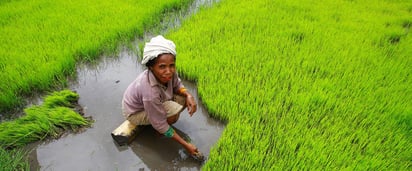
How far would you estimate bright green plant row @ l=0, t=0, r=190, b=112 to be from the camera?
3.04 m

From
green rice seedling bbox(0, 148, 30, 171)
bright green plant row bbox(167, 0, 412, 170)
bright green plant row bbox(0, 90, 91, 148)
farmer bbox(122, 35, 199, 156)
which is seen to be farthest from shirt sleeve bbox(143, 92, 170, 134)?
green rice seedling bbox(0, 148, 30, 171)

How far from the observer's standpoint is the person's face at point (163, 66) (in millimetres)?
1979


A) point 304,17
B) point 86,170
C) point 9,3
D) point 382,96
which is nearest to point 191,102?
point 86,170

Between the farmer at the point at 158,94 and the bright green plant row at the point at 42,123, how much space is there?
0.58 metres

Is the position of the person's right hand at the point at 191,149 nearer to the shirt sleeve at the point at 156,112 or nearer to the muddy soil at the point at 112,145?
the muddy soil at the point at 112,145

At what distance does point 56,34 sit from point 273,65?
281cm

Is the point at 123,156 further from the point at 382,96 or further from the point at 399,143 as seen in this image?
the point at 382,96

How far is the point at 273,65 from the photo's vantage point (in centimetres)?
338

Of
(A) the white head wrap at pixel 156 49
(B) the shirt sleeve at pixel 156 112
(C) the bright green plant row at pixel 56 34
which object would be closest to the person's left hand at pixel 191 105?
(B) the shirt sleeve at pixel 156 112

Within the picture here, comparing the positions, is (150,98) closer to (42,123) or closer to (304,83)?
(42,123)

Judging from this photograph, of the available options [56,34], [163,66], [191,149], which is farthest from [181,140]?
[56,34]

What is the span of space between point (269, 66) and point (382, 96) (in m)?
1.15

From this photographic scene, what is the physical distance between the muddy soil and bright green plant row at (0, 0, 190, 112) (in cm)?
45

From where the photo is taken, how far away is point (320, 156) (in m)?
2.20
